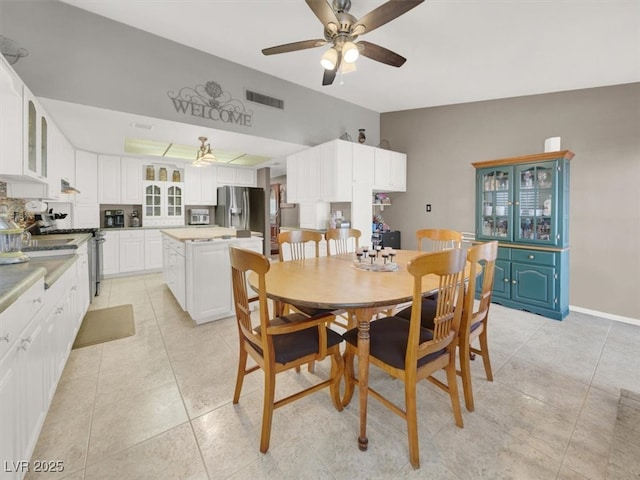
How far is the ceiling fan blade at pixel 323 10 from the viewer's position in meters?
1.74

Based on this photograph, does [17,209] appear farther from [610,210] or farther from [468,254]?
[610,210]

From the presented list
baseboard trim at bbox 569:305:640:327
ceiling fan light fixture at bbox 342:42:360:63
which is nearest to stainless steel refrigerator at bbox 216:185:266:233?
ceiling fan light fixture at bbox 342:42:360:63

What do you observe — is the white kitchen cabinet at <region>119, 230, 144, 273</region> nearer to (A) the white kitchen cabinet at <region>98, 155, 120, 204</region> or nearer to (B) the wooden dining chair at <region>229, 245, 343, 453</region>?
(A) the white kitchen cabinet at <region>98, 155, 120, 204</region>

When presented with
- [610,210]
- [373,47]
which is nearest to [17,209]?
[373,47]

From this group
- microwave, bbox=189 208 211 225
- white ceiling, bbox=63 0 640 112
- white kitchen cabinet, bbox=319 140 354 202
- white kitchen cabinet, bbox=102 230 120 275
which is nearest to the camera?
white ceiling, bbox=63 0 640 112

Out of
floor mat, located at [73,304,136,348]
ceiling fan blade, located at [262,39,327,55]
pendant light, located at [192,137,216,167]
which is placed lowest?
floor mat, located at [73,304,136,348]

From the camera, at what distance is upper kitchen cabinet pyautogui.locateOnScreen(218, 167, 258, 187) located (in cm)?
628

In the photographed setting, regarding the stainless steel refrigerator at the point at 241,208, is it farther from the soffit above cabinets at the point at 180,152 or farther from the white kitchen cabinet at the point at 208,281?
the white kitchen cabinet at the point at 208,281

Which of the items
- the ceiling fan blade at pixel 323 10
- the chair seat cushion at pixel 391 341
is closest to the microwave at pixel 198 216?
the ceiling fan blade at pixel 323 10

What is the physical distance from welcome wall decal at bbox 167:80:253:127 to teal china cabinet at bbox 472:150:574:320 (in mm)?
3129

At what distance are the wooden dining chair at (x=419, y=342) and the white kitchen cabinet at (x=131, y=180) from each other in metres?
5.43

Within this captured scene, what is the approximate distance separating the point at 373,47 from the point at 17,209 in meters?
3.90

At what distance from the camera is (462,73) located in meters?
3.32

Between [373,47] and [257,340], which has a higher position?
[373,47]
